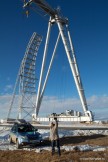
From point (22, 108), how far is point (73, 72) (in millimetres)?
17174

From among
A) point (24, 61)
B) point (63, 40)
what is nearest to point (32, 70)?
point (24, 61)

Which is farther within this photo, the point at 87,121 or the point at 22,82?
the point at 22,82

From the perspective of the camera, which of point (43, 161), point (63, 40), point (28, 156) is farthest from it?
point (63, 40)

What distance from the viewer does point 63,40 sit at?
4972 centimetres

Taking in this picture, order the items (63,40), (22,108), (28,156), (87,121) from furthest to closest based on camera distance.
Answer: (22,108)
(63,40)
(87,121)
(28,156)

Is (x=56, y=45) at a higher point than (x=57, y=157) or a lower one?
higher

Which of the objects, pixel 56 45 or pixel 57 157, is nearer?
pixel 57 157

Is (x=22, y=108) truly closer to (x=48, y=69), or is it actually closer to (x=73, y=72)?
(x=48, y=69)

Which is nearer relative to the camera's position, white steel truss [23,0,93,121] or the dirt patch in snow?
the dirt patch in snow

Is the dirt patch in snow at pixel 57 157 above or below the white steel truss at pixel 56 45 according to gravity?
below

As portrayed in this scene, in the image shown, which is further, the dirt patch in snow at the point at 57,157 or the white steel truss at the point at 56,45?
the white steel truss at the point at 56,45

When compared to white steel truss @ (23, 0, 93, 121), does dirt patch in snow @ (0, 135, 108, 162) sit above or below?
below

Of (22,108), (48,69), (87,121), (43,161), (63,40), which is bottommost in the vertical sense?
(43,161)

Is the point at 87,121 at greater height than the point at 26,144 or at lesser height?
greater
